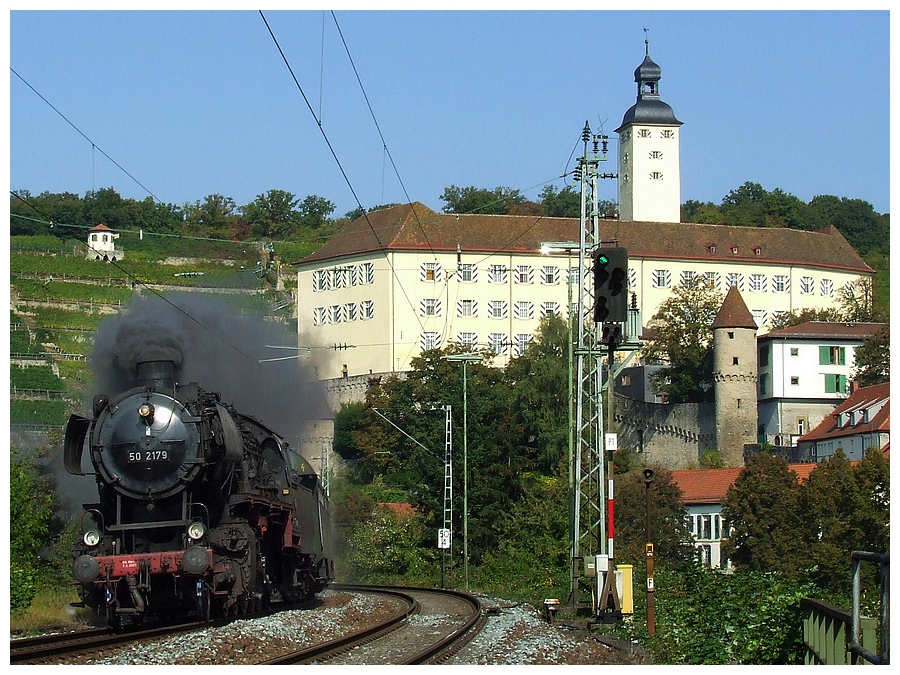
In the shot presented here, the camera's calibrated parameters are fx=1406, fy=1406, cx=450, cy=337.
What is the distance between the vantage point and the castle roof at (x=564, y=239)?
11981 centimetres

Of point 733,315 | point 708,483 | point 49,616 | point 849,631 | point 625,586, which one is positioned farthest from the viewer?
point 733,315

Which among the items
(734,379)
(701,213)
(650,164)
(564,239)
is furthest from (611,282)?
(701,213)

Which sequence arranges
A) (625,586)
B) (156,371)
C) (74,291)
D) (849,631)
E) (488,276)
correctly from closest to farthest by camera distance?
(849,631)
(156,371)
(625,586)
(488,276)
(74,291)

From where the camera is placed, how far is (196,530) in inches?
846

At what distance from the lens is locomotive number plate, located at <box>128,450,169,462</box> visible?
21.8 meters

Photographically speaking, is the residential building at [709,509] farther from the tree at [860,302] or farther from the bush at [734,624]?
the bush at [734,624]

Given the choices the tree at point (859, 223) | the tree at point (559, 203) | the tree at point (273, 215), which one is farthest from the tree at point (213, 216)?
the tree at point (859, 223)

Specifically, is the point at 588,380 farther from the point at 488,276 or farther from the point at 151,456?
the point at 488,276

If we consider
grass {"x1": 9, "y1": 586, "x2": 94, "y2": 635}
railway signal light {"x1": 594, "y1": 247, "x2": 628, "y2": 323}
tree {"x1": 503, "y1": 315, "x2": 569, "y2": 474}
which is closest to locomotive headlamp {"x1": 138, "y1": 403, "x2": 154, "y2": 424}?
grass {"x1": 9, "y1": 586, "x2": 94, "y2": 635}

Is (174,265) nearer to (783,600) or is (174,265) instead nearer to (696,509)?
(696,509)

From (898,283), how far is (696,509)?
67.3 m

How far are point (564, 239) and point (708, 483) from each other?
43.3m

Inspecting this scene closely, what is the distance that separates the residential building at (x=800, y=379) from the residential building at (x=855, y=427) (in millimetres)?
4767

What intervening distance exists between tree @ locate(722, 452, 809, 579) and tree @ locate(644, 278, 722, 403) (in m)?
40.3
